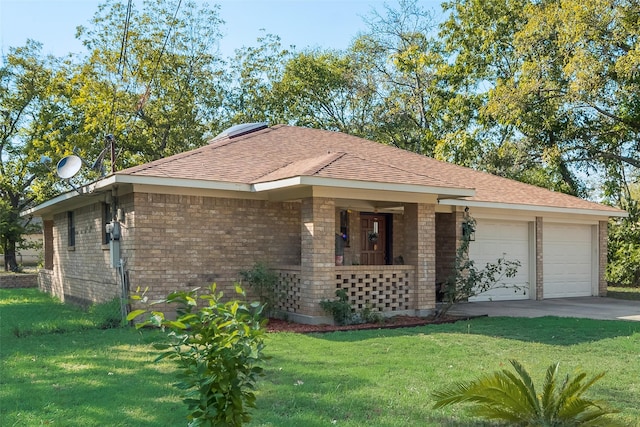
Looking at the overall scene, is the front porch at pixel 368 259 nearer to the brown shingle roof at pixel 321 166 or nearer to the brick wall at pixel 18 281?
the brown shingle roof at pixel 321 166

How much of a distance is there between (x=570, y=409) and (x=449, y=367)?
9.31 ft

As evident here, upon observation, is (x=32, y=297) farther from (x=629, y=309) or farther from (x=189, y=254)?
(x=629, y=309)

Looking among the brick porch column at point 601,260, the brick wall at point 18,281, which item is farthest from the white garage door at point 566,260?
the brick wall at point 18,281

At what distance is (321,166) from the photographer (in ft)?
38.2

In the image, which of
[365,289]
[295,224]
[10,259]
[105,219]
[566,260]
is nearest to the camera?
[365,289]

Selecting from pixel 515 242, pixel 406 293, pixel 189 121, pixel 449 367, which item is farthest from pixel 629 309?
pixel 189 121

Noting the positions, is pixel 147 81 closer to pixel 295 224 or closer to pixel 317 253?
pixel 295 224

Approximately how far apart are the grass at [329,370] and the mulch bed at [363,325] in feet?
1.25

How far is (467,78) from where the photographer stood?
28828mm

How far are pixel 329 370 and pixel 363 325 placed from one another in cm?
414

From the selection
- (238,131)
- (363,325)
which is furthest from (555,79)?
(363,325)

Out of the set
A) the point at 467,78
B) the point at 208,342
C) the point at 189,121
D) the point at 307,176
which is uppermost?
the point at 467,78

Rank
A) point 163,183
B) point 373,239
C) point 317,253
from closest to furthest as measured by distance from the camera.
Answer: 1. point 163,183
2. point 317,253
3. point 373,239

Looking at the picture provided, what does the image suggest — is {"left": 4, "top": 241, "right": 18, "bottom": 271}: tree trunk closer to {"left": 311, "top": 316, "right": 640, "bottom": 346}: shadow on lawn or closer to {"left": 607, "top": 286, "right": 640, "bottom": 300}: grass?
{"left": 311, "top": 316, "right": 640, "bottom": 346}: shadow on lawn
